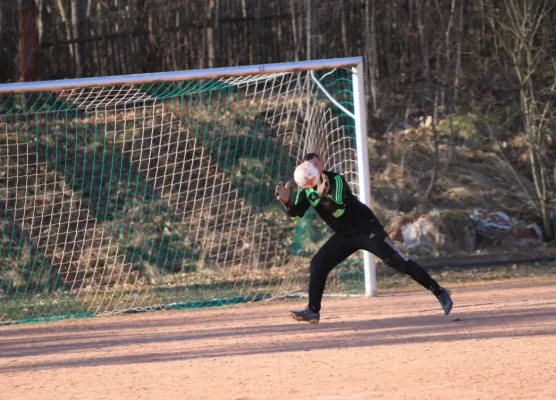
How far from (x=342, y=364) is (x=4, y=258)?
307 inches

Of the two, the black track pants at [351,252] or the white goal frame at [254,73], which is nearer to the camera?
the black track pants at [351,252]

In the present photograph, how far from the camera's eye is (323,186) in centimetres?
763

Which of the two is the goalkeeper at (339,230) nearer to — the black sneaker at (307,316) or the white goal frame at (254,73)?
the black sneaker at (307,316)

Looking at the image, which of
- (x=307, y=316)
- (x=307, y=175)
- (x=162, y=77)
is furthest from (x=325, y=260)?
(x=162, y=77)

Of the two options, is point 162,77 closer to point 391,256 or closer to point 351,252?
point 351,252

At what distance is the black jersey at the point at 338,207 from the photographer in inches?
301

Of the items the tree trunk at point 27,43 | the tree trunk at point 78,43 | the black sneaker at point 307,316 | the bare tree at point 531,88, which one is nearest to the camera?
the black sneaker at point 307,316

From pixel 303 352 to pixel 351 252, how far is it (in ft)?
3.79

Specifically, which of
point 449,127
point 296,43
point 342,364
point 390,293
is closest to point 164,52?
point 296,43

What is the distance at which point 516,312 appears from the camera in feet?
28.4

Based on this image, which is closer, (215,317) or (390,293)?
(215,317)

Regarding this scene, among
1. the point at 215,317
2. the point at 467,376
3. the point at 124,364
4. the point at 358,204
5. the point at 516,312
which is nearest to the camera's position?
the point at 467,376

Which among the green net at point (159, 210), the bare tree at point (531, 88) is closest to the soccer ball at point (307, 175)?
the green net at point (159, 210)

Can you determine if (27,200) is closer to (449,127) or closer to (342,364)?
(449,127)
